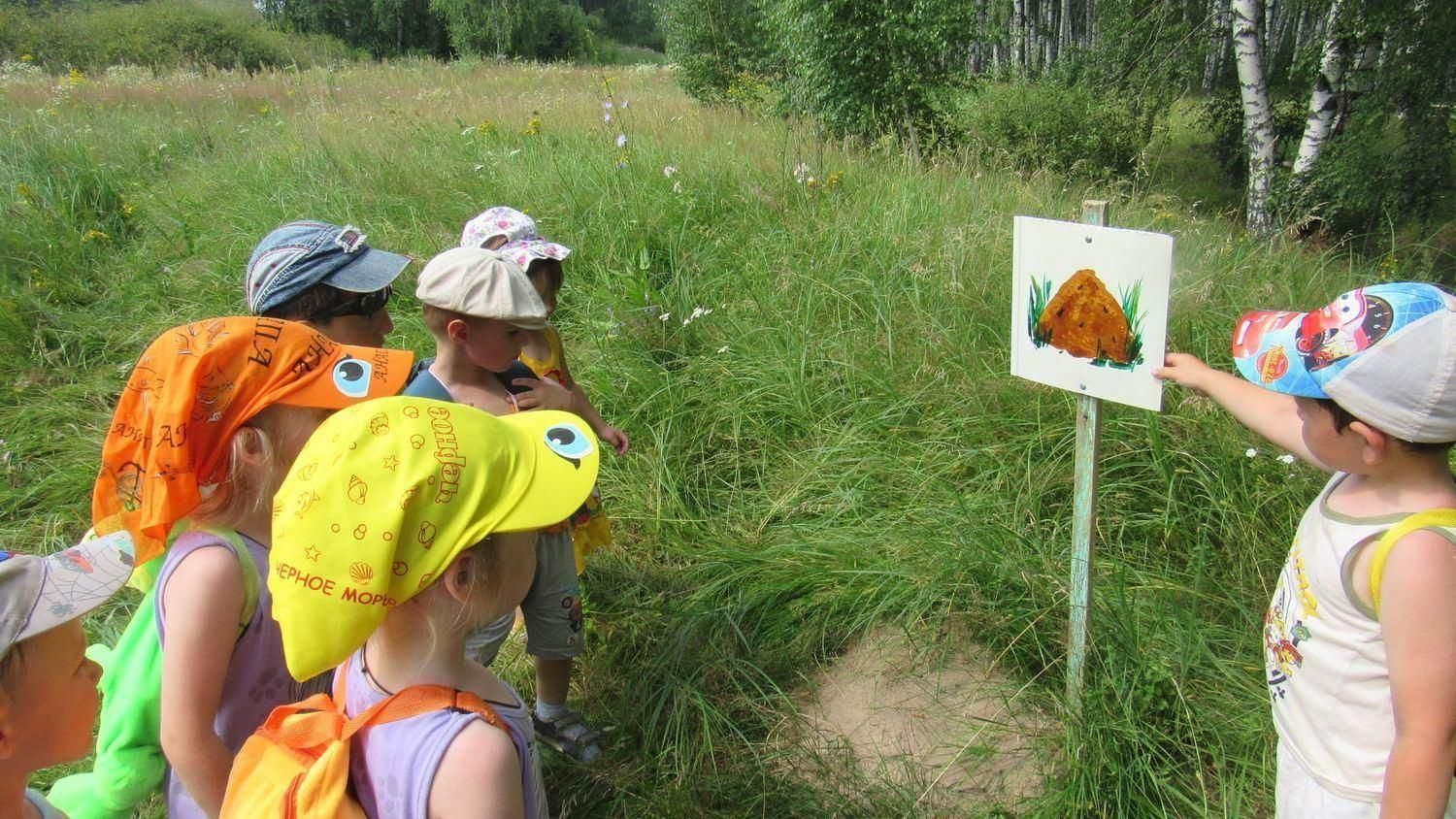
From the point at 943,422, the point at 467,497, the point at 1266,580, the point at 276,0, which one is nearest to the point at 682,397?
the point at 943,422

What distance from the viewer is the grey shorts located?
84.9 inches

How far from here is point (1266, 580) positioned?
2.40 meters

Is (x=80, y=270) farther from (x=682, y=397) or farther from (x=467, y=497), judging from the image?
(x=467, y=497)

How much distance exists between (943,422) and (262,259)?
2108 millimetres

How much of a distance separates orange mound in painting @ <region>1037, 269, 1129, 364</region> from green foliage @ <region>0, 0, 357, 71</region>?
846 inches

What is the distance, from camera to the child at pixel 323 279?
2080 millimetres

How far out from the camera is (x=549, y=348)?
101 inches

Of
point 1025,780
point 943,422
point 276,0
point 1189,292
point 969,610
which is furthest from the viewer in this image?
point 276,0

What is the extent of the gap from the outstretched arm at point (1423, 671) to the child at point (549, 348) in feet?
5.65

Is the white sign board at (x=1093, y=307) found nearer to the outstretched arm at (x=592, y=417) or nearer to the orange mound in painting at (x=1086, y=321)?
the orange mound in painting at (x=1086, y=321)

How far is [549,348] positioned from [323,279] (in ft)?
2.17

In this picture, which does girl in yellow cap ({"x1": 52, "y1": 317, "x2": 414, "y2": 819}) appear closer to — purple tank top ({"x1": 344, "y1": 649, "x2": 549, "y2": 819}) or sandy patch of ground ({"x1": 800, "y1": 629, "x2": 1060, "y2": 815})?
purple tank top ({"x1": 344, "y1": 649, "x2": 549, "y2": 819})

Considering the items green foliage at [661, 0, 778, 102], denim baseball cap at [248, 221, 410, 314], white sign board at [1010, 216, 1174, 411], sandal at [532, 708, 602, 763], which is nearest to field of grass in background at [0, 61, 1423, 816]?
sandal at [532, 708, 602, 763]

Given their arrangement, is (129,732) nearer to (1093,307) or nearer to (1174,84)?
(1093,307)
